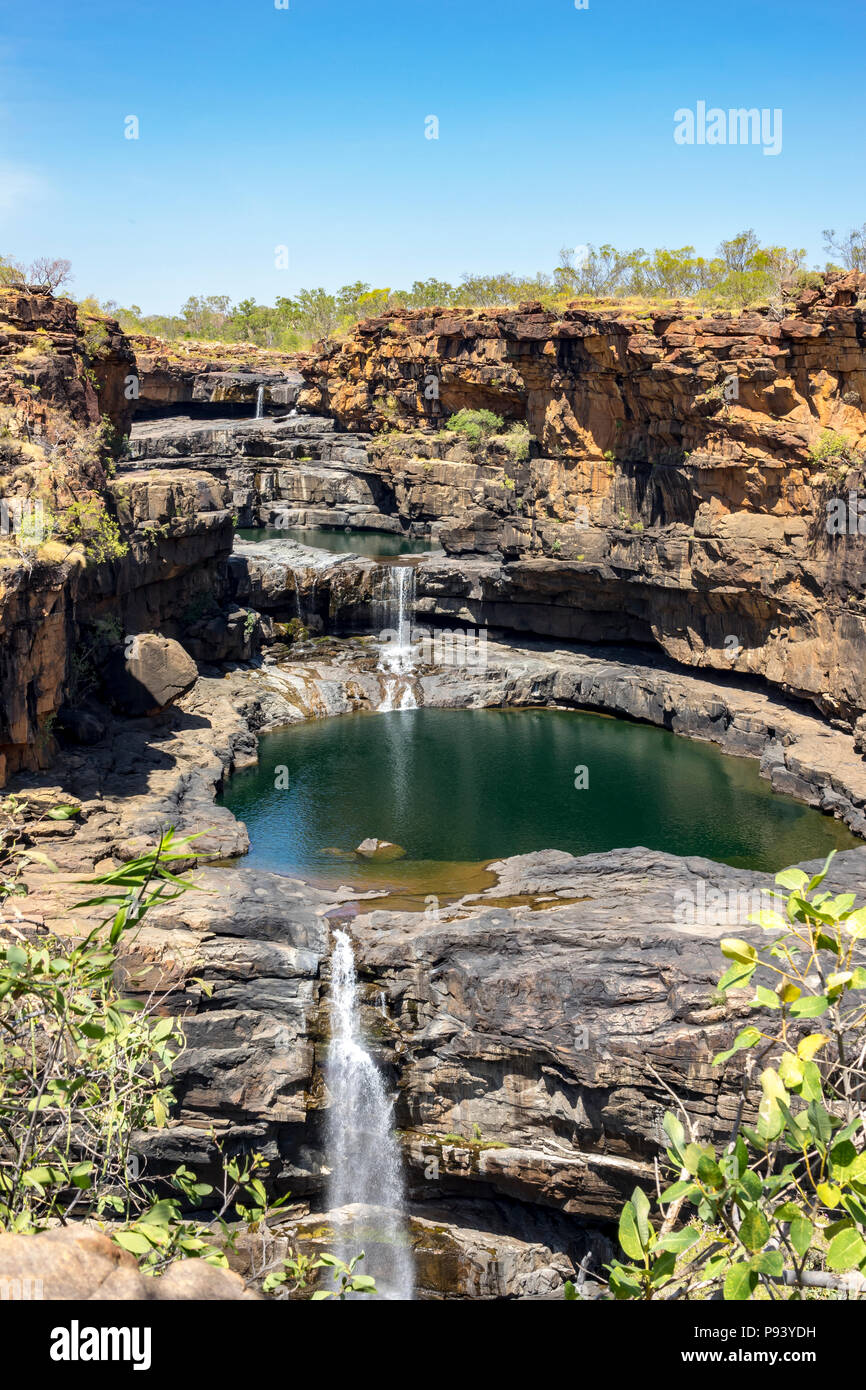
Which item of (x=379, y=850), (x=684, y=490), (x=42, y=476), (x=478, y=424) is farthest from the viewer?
(x=478, y=424)

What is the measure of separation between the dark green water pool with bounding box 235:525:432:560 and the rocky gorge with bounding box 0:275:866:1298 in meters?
0.44

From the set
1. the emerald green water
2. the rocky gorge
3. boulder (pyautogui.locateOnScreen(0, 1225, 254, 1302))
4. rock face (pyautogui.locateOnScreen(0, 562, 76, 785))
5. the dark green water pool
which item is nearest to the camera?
boulder (pyautogui.locateOnScreen(0, 1225, 254, 1302))

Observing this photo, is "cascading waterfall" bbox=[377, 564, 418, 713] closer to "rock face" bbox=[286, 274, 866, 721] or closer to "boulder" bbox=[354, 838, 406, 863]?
"rock face" bbox=[286, 274, 866, 721]

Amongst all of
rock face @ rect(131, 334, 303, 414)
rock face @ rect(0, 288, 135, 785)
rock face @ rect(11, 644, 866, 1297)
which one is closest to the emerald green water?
rock face @ rect(11, 644, 866, 1297)

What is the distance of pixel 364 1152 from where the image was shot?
1681 centimetres

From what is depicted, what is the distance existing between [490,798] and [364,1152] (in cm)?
1294

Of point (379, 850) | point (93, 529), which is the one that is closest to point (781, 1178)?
point (379, 850)

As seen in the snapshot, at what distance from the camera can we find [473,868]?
78.0ft

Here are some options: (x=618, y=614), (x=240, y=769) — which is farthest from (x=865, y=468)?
(x=240, y=769)

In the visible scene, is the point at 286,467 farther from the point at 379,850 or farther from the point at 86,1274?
the point at 86,1274

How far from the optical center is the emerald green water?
25156 millimetres

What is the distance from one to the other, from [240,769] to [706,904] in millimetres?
15793

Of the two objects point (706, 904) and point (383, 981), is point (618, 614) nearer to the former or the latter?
point (706, 904)

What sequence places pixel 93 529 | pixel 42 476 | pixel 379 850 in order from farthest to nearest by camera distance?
pixel 93 529
pixel 379 850
pixel 42 476
